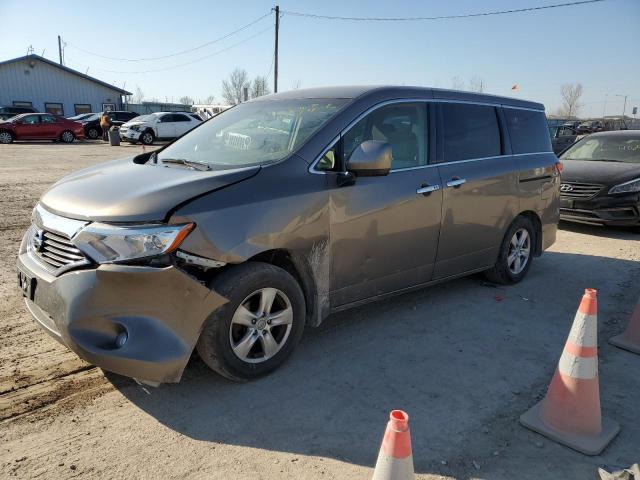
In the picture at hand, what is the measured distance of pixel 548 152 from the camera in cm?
577

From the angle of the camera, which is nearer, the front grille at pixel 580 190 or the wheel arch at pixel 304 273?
the wheel arch at pixel 304 273

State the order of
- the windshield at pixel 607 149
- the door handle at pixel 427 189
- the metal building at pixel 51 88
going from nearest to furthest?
the door handle at pixel 427 189
the windshield at pixel 607 149
the metal building at pixel 51 88

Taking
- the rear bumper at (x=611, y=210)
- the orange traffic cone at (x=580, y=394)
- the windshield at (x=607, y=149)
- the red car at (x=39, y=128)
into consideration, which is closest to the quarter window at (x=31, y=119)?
the red car at (x=39, y=128)

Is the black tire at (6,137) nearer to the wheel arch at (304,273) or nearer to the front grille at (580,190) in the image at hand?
the front grille at (580,190)

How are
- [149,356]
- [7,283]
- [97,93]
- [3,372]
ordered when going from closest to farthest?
1. [149,356]
2. [3,372]
3. [7,283]
4. [97,93]

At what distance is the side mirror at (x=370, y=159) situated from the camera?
3439mm

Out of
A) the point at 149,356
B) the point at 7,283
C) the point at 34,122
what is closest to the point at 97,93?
the point at 34,122

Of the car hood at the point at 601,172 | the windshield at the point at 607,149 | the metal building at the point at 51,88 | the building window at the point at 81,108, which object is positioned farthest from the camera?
the building window at the point at 81,108

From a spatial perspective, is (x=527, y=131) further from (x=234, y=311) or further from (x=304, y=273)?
(x=234, y=311)

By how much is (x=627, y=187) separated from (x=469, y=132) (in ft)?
15.6

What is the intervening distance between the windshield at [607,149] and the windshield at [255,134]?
7.34 m

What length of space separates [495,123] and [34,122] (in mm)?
27621

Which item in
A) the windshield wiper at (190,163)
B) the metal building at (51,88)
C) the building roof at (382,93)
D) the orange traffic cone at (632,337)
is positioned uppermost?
the metal building at (51,88)

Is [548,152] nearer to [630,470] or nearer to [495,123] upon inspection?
[495,123]
